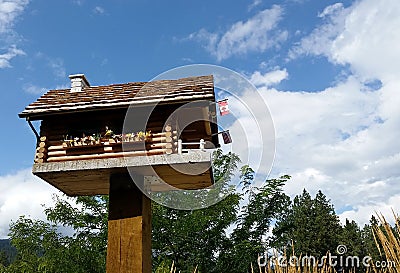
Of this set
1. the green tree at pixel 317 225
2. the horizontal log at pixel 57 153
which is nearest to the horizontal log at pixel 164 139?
the horizontal log at pixel 57 153

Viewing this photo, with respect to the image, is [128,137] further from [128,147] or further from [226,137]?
[226,137]

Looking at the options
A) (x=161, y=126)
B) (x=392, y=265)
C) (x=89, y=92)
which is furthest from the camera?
(x=89, y=92)

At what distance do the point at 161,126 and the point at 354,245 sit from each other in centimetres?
2194

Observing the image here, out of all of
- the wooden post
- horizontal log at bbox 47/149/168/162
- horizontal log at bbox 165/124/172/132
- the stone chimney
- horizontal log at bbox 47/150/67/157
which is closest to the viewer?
Answer: the wooden post

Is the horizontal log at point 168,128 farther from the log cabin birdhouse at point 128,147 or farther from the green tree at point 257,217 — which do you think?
the green tree at point 257,217

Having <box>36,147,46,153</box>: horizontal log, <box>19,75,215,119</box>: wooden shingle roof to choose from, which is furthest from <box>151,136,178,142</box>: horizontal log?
<box>36,147,46,153</box>: horizontal log

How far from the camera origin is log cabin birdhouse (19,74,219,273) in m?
3.32

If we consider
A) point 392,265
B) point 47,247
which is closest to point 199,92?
point 392,265

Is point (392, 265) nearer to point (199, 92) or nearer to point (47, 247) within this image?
point (199, 92)

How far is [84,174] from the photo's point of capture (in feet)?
11.4

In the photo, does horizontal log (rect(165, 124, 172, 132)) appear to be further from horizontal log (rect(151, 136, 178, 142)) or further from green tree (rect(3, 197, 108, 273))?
green tree (rect(3, 197, 108, 273))

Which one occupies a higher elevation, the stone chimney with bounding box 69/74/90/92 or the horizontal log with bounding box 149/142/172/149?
the stone chimney with bounding box 69/74/90/92

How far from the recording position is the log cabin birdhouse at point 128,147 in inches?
131

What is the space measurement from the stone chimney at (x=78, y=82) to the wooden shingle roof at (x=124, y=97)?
1.83ft
